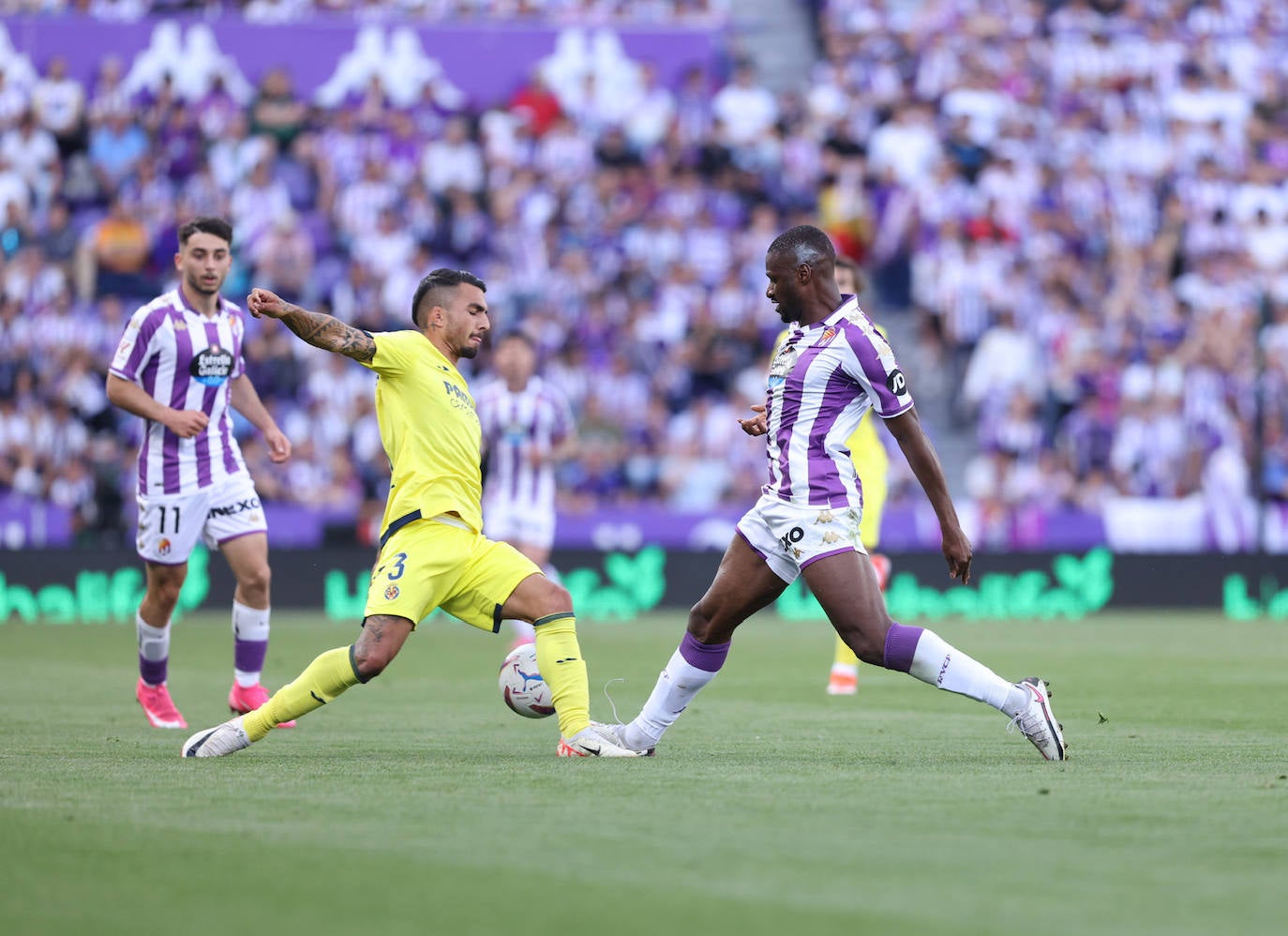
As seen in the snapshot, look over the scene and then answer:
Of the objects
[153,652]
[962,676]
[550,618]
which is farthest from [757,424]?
[153,652]

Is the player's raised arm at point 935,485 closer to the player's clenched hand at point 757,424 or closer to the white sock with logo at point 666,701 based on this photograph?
the player's clenched hand at point 757,424

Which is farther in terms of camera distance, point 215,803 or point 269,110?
point 269,110

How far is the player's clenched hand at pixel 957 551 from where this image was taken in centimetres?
736

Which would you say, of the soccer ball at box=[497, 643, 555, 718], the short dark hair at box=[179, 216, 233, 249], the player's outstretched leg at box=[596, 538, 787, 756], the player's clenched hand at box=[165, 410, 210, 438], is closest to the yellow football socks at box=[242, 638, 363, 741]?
the soccer ball at box=[497, 643, 555, 718]

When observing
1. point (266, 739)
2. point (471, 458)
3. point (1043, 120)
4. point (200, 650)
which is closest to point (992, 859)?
point (471, 458)

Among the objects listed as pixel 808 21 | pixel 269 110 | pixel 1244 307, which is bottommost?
pixel 1244 307

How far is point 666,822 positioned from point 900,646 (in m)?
1.95

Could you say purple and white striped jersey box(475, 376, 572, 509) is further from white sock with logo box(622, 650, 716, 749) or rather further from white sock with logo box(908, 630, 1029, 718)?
white sock with logo box(908, 630, 1029, 718)

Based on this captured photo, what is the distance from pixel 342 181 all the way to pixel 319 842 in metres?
18.5

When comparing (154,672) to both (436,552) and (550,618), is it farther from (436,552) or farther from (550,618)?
(550,618)

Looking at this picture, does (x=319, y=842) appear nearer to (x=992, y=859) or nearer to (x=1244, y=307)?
(x=992, y=859)

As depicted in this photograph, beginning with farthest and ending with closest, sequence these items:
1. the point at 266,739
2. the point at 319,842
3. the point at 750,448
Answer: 1. the point at 750,448
2. the point at 266,739
3. the point at 319,842

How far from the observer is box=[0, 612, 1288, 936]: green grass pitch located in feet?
15.0

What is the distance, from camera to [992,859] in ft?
17.0
